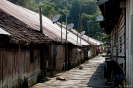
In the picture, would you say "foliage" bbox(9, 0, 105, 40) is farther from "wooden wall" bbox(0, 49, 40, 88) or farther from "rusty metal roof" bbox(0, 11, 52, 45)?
"wooden wall" bbox(0, 49, 40, 88)

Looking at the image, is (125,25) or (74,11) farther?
(74,11)

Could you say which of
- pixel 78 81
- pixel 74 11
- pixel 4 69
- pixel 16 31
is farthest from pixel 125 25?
pixel 74 11

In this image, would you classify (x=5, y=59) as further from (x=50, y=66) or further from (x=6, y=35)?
(x=50, y=66)

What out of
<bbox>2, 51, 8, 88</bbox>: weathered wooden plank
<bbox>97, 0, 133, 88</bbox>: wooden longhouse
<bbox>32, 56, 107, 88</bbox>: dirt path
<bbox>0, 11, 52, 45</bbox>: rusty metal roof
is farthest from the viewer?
<bbox>32, 56, 107, 88</bbox>: dirt path

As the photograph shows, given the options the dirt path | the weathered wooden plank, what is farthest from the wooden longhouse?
the weathered wooden plank

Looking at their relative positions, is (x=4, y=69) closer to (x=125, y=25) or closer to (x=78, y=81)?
(x=125, y=25)

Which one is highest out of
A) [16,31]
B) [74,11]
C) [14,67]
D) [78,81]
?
[74,11]

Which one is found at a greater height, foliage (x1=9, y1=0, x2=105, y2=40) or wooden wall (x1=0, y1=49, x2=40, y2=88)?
foliage (x1=9, y1=0, x2=105, y2=40)

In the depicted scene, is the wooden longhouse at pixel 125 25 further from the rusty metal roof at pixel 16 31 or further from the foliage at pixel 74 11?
the foliage at pixel 74 11

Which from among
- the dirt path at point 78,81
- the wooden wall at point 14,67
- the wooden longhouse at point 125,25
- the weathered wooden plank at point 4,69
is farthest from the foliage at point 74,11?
the weathered wooden plank at point 4,69

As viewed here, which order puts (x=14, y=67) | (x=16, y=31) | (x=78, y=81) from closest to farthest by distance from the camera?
(x=14, y=67) < (x=16, y=31) < (x=78, y=81)

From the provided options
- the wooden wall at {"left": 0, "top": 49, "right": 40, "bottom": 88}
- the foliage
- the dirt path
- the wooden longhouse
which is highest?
the foliage

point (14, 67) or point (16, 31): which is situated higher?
point (16, 31)

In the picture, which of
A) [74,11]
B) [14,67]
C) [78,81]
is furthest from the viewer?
[74,11]
